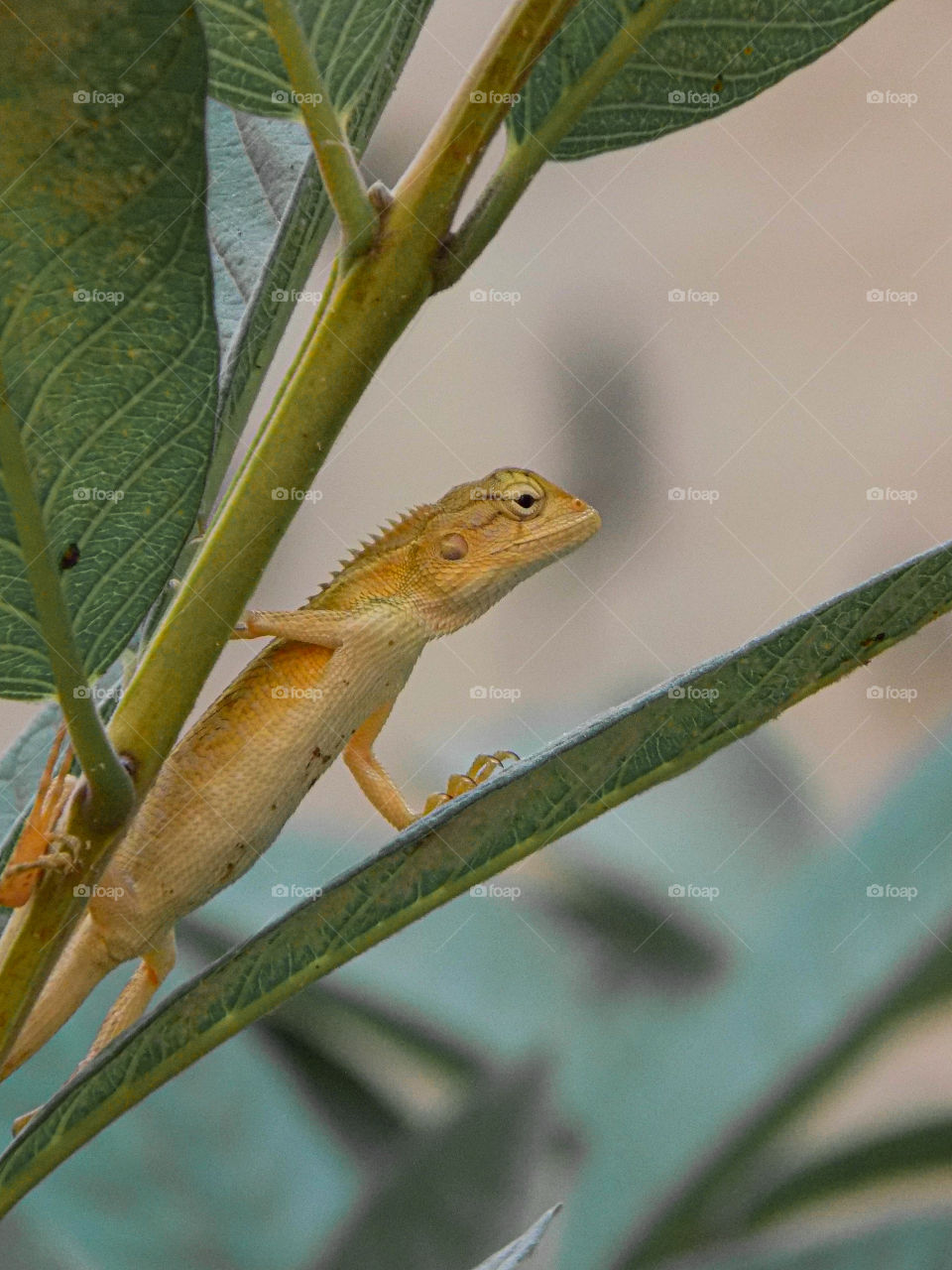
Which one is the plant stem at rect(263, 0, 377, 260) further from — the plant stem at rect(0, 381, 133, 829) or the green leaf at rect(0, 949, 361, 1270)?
the green leaf at rect(0, 949, 361, 1270)

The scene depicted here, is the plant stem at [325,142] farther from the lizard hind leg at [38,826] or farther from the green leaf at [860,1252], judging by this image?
the green leaf at [860,1252]

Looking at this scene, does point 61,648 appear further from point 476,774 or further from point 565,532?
point 565,532

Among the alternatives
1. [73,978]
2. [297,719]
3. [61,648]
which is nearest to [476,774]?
[297,719]

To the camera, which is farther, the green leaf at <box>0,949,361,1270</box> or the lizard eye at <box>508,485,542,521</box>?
the green leaf at <box>0,949,361,1270</box>

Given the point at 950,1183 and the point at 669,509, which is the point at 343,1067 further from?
the point at 669,509

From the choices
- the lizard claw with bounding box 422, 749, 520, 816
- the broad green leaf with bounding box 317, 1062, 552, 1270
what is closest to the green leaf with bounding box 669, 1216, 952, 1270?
the broad green leaf with bounding box 317, 1062, 552, 1270

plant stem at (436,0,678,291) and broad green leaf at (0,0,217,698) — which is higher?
plant stem at (436,0,678,291)
